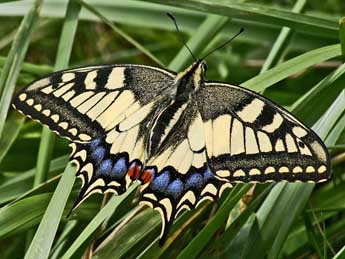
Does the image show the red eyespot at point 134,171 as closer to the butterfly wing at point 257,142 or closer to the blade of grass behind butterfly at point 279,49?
the butterfly wing at point 257,142

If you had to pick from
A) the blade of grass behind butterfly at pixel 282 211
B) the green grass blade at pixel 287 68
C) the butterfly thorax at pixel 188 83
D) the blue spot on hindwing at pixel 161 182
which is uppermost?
the butterfly thorax at pixel 188 83

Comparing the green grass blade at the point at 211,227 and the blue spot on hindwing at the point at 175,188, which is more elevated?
the blue spot on hindwing at the point at 175,188

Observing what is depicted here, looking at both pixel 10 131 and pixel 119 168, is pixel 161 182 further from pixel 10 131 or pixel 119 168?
pixel 10 131

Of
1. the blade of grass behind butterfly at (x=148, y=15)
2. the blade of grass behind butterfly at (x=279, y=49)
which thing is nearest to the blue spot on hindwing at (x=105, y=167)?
the blade of grass behind butterfly at (x=279, y=49)

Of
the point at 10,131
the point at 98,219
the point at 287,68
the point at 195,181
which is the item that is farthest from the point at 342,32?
the point at 10,131

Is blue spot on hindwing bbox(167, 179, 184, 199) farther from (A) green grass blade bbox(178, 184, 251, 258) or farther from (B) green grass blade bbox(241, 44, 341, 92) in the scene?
(B) green grass blade bbox(241, 44, 341, 92)

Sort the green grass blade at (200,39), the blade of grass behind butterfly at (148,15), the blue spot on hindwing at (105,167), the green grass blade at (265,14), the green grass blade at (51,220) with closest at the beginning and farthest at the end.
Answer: the green grass blade at (51,220), the blue spot on hindwing at (105,167), the green grass blade at (265,14), the green grass blade at (200,39), the blade of grass behind butterfly at (148,15)
